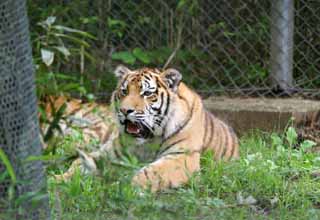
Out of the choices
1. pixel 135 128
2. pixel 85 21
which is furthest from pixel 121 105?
pixel 85 21

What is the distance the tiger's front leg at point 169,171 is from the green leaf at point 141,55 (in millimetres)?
2050

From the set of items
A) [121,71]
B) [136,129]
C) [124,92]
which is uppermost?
[121,71]

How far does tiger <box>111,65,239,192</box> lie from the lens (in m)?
6.00

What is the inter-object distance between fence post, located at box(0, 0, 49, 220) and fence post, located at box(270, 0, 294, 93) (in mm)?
4385

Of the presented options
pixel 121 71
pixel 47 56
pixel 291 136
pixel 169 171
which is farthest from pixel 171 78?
pixel 47 56

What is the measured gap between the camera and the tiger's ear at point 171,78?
245 inches

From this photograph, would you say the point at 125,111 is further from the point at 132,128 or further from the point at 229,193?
the point at 229,193

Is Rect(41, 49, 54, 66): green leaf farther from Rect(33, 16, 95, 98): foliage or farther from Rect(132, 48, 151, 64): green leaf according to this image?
Rect(132, 48, 151, 64): green leaf

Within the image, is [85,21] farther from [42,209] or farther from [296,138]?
[42,209]

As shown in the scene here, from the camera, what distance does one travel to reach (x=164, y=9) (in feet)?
26.5

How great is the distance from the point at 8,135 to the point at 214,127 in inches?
127

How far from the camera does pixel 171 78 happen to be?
6238mm

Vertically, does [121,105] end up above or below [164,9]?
below

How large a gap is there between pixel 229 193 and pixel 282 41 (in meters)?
2.58
